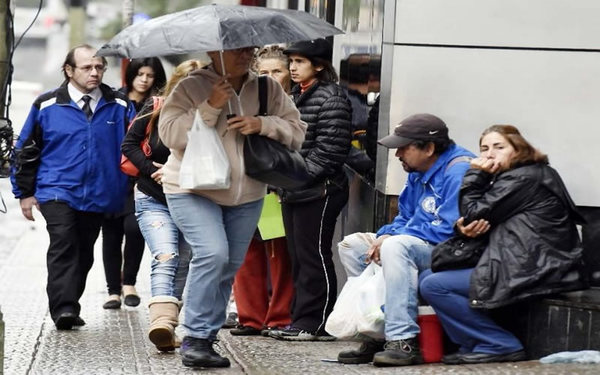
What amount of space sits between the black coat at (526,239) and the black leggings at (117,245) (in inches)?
165

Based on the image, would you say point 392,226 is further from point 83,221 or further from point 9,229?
point 9,229

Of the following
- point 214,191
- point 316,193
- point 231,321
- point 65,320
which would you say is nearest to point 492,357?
point 214,191

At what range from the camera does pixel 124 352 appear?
27.7 ft

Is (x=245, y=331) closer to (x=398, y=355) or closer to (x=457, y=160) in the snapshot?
(x=398, y=355)

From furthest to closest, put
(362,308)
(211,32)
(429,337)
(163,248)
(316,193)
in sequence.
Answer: (316,193), (163,248), (362,308), (429,337), (211,32)

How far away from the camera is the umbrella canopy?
273 inches

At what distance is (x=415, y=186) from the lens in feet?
Answer: 26.6

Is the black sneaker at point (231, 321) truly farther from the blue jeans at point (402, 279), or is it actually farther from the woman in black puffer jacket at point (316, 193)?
the blue jeans at point (402, 279)

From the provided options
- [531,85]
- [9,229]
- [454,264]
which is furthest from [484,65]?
[9,229]

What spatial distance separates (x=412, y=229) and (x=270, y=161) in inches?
40.7

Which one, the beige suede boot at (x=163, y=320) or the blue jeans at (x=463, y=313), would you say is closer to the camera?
the blue jeans at (x=463, y=313)

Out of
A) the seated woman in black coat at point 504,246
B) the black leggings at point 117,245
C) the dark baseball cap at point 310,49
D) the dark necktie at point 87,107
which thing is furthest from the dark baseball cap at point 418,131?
the black leggings at point 117,245

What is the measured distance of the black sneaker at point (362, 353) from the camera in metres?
7.97

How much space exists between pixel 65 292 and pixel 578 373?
3843 millimetres
